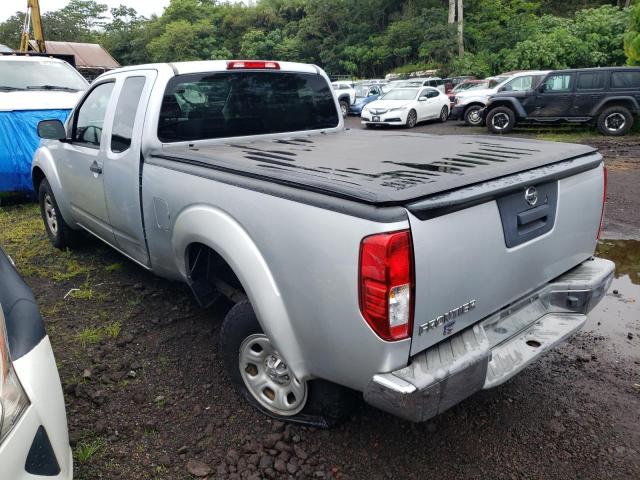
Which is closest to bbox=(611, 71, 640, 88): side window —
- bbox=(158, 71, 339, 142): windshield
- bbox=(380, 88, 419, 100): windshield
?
bbox=(380, 88, 419, 100): windshield

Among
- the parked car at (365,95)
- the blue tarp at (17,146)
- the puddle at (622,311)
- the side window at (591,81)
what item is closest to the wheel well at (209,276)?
the puddle at (622,311)

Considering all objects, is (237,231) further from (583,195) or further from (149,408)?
(583,195)

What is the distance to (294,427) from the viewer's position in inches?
103

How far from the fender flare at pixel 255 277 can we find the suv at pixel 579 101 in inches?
537

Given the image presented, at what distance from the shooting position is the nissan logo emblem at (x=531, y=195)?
91.7 inches

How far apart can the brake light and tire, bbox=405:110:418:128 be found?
45.6 ft

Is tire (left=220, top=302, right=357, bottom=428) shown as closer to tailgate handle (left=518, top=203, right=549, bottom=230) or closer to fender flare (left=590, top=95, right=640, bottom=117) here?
tailgate handle (left=518, top=203, right=549, bottom=230)

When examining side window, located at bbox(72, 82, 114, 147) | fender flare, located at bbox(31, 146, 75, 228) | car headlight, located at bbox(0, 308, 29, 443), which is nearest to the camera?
car headlight, located at bbox(0, 308, 29, 443)

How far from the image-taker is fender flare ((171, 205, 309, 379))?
7.31ft

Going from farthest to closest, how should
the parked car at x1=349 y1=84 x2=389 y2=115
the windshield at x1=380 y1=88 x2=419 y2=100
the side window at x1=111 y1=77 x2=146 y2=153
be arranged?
the parked car at x1=349 y1=84 x2=389 y2=115 < the windshield at x1=380 y1=88 x2=419 y2=100 < the side window at x1=111 y1=77 x2=146 y2=153

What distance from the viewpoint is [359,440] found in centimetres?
253

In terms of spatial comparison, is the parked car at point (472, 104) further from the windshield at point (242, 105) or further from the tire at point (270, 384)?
the tire at point (270, 384)

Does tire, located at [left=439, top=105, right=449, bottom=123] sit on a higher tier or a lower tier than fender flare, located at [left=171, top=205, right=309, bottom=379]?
lower

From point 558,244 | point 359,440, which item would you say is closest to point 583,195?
point 558,244
